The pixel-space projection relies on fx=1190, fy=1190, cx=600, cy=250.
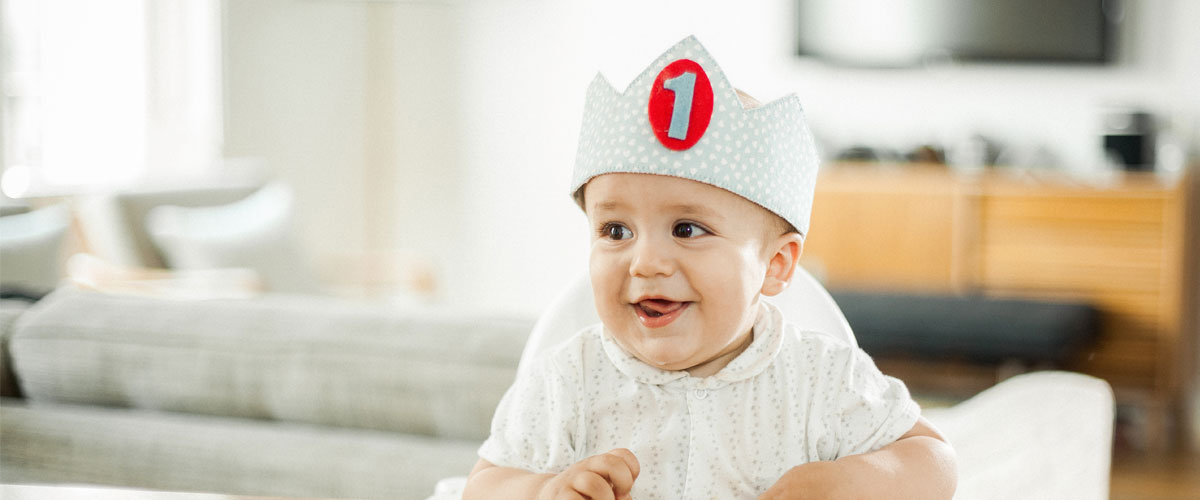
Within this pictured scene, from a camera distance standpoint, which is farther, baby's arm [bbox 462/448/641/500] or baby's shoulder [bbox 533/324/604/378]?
baby's shoulder [bbox 533/324/604/378]

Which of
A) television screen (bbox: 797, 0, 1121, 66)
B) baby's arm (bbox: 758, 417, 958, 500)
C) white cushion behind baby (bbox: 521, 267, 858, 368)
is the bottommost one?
baby's arm (bbox: 758, 417, 958, 500)

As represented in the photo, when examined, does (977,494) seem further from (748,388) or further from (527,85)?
(527,85)

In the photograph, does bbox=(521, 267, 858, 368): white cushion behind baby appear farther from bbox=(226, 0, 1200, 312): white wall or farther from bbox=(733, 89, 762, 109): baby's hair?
bbox=(226, 0, 1200, 312): white wall

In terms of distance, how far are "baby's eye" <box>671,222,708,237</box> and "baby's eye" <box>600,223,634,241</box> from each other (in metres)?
0.03

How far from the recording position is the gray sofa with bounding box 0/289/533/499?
1567mm

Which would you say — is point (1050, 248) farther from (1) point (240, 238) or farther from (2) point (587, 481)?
(2) point (587, 481)

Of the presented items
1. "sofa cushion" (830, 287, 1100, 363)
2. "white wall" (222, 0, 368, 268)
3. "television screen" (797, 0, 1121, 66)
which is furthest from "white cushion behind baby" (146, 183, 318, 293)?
"television screen" (797, 0, 1121, 66)

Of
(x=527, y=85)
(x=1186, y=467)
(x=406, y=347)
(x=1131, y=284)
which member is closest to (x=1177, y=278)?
(x=1131, y=284)

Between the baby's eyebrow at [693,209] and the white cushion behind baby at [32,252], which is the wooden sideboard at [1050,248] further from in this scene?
the baby's eyebrow at [693,209]

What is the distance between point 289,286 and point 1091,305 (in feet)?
9.10

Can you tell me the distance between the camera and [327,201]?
5707mm

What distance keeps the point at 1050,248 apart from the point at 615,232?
3928mm

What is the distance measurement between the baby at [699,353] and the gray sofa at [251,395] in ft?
2.21

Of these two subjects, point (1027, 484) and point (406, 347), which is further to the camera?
point (406, 347)
